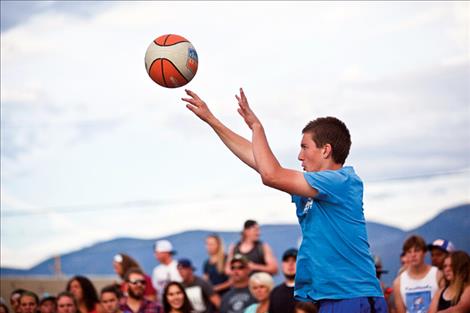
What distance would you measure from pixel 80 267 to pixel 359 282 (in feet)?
33.1

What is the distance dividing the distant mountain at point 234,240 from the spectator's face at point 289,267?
1756mm

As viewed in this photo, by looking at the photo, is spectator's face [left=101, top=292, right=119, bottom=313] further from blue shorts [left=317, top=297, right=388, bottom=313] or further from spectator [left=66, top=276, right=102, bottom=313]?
blue shorts [left=317, top=297, right=388, bottom=313]

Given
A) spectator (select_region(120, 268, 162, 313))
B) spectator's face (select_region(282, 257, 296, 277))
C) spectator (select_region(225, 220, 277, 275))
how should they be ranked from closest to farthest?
spectator's face (select_region(282, 257, 296, 277))
spectator (select_region(120, 268, 162, 313))
spectator (select_region(225, 220, 277, 275))

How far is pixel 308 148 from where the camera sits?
5.73 meters

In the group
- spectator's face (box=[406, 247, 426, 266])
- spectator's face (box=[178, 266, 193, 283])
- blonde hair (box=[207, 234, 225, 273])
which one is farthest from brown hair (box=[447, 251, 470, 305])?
blonde hair (box=[207, 234, 225, 273])

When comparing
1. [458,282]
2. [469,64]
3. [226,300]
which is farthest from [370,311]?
[469,64]

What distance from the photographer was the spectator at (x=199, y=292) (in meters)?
11.4

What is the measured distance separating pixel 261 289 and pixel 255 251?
1.26 meters

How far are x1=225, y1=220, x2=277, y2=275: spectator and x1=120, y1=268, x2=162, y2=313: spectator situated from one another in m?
1.29

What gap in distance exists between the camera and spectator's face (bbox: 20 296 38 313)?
1256 centimetres

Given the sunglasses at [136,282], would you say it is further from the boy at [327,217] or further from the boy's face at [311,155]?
the boy's face at [311,155]

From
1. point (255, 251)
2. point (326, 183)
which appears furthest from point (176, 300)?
point (326, 183)

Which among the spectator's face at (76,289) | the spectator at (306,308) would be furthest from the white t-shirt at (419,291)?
the spectator's face at (76,289)

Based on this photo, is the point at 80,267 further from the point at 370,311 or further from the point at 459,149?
the point at 370,311
